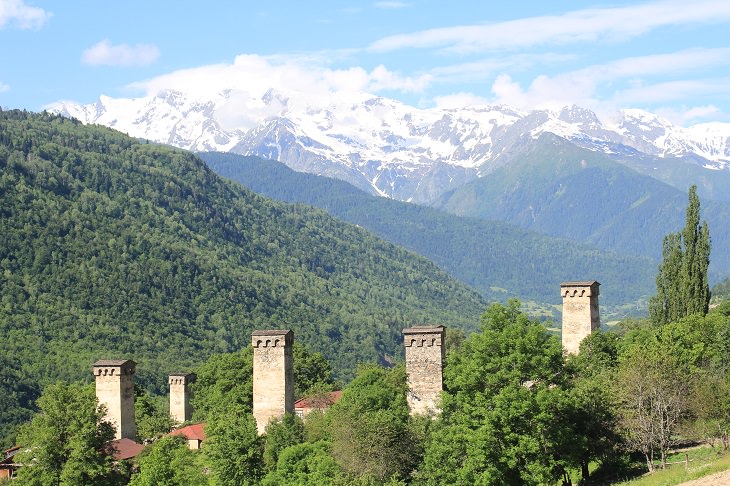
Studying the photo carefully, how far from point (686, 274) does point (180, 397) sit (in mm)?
48450

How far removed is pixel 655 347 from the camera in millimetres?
63750

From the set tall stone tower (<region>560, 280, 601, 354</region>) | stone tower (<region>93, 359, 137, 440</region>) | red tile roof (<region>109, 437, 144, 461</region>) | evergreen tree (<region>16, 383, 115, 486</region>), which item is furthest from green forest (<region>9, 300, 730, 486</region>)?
stone tower (<region>93, 359, 137, 440</region>)

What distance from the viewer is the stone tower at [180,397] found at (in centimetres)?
10494

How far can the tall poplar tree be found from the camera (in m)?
92.9

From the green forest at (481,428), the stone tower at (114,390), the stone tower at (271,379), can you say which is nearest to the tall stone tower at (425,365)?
the green forest at (481,428)

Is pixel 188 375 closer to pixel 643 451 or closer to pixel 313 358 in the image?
pixel 313 358

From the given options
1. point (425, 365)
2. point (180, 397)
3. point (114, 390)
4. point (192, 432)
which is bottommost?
point (192, 432)

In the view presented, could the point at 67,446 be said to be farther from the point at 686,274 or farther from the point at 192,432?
the point at 686,274

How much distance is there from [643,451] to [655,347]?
10.2m

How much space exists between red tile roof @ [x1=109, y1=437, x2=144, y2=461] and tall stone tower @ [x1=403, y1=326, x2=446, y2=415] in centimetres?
1973

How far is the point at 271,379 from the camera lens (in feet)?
213

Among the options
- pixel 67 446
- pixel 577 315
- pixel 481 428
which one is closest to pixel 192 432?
pixel 67 446

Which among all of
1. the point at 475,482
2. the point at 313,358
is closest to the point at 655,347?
the point at 475,482

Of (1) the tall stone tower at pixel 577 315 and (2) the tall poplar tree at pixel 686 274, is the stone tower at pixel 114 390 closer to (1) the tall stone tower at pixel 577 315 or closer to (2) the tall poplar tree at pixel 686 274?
(1) the tall stone tower at pixel 577 315
